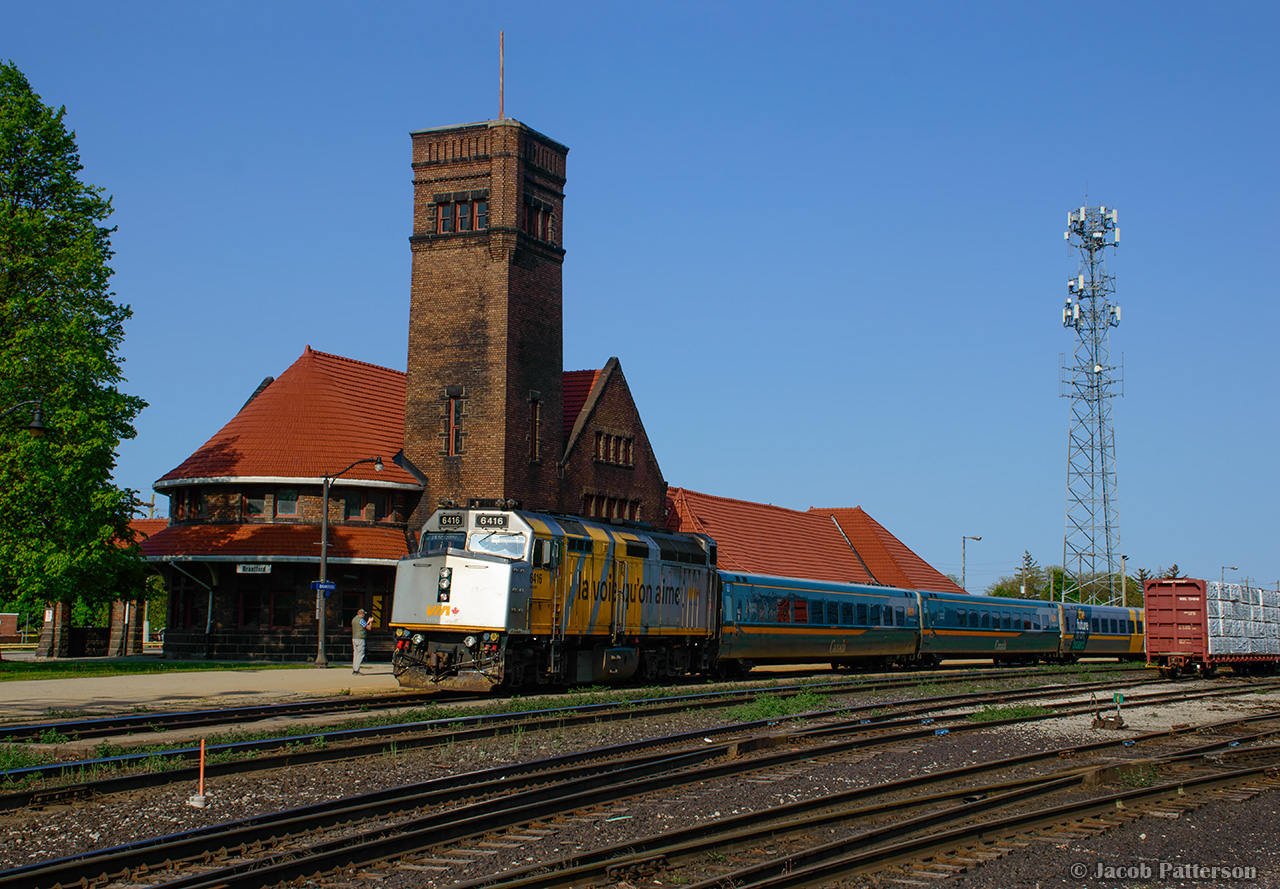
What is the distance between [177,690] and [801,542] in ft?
144

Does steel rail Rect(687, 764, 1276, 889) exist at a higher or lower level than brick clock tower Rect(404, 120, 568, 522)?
lower

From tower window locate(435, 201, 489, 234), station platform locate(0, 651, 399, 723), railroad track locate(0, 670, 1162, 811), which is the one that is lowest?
station platform locate(0, 651, 399, 723)

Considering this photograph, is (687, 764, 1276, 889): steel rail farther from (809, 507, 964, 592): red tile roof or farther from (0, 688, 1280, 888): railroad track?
(809, 507, 964, 592): red tile roof

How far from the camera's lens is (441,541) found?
23.8 m

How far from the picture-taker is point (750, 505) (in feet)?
210

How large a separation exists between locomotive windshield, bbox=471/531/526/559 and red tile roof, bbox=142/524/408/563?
16.4m

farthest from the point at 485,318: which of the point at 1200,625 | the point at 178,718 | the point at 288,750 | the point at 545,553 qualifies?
the point at 288,750

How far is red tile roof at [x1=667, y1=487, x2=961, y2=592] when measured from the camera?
189 feet

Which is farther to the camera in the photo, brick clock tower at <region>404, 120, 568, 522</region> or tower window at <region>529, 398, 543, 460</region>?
tower window at <region>529, 398, 543, 460</region>

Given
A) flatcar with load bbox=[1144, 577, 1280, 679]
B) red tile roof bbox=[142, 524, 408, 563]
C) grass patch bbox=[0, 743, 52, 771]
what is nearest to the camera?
grass patch bbox=[0, 743, 52, 771]

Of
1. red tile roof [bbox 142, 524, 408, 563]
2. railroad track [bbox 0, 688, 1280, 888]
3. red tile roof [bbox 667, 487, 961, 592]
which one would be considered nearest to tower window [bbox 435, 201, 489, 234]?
red tile roof [bbox 142, 524, 408, 563]

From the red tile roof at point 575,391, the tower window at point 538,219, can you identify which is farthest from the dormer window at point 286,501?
the tower window at point 538,219

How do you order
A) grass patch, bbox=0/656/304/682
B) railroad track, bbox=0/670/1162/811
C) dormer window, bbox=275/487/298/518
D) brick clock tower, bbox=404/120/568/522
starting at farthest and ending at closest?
brick clock tower, bbox=404/120/568/522
dormer window, bbox=275/487/298/518
grass patch, bbox=0/656/304/682
railroad track, bbox=0/670/1162/811

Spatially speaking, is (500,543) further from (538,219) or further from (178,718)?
(538,219)
